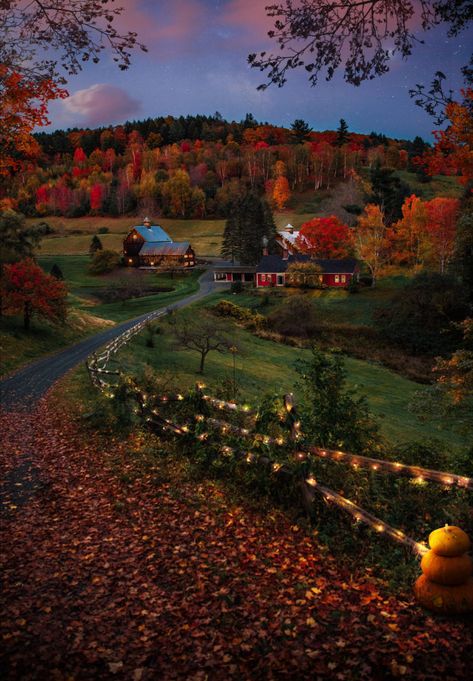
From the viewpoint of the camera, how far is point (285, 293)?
6906cm

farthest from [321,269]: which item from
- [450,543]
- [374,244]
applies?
[450,543]

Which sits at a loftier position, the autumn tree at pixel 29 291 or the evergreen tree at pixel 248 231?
the evergreen tree at pixel 248 231

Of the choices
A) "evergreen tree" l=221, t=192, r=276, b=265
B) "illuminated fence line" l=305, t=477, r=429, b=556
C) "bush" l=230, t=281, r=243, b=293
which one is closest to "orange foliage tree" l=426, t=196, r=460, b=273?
"bush" l=230, t=281, r=243, b=293

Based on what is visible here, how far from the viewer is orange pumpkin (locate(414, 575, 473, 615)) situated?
6.05 metres

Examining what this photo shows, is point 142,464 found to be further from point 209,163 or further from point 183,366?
point 209,163

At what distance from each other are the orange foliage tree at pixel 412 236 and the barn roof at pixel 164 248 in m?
40.5

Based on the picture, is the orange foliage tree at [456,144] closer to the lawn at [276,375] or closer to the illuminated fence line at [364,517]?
the illuminated fence line at [364,517]

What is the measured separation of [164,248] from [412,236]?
48.0 m

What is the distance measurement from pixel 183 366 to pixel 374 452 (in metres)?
25.2

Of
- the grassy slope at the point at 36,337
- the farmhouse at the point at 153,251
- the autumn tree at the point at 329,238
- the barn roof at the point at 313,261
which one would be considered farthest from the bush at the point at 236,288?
the grassy slope at the point at 36,337

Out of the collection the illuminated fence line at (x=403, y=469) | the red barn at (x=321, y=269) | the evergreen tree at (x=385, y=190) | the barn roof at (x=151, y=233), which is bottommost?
the illuminated fence line at (x=403, y=469)

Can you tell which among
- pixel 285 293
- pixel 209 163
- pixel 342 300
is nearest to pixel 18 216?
pixel 285 293

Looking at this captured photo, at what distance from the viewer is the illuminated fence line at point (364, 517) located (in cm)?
694

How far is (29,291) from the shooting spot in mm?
38281
